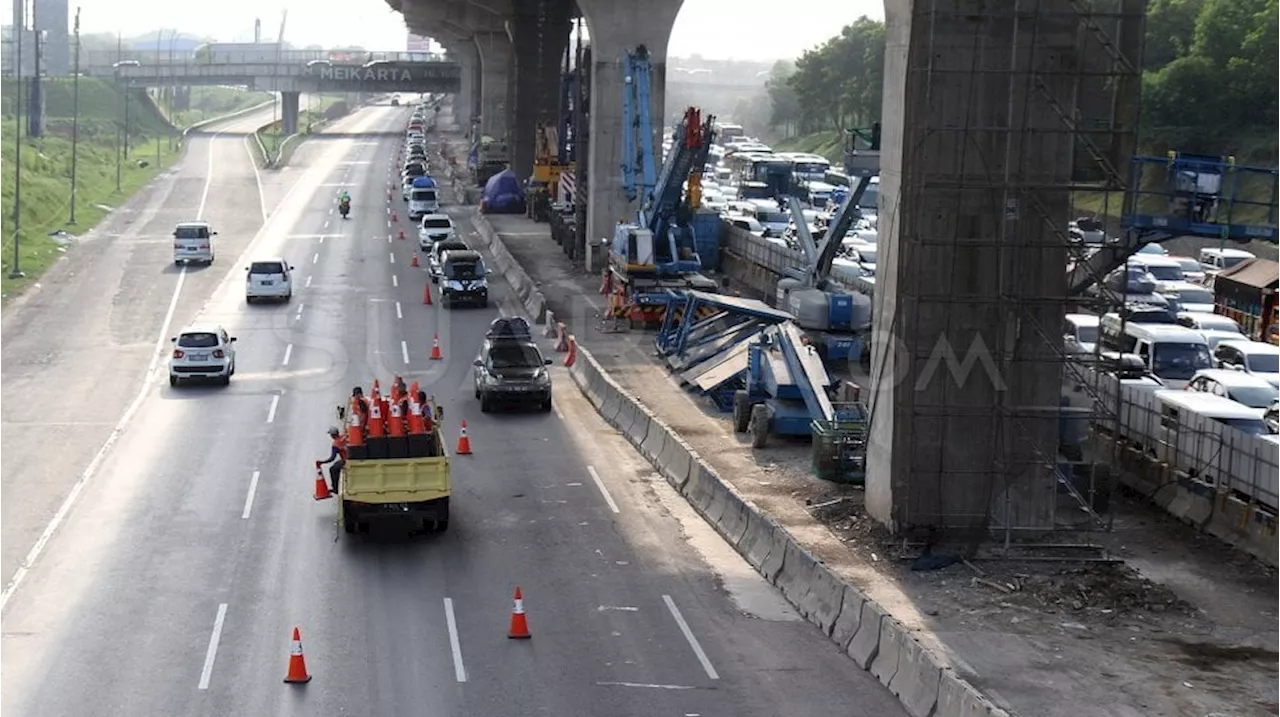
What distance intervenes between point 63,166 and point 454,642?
95.9 meters

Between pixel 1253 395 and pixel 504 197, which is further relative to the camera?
pixel 504 197

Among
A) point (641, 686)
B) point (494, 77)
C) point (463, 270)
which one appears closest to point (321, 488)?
point (641, 686)

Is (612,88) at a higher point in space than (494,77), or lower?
lower

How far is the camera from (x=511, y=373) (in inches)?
1556

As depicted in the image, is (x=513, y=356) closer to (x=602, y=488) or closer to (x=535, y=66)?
(x=602, y=488)

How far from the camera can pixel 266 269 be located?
57188mm

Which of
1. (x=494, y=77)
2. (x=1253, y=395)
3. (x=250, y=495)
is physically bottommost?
(x=250, y=495)

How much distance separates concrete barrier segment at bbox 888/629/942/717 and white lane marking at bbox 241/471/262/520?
41.0 feet

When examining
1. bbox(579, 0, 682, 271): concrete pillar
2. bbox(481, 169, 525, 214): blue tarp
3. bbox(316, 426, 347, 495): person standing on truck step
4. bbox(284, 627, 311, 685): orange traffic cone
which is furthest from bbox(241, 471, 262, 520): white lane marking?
bbox(481, 169, 525, 214): blue tarp

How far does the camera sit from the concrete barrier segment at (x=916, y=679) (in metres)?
19.7

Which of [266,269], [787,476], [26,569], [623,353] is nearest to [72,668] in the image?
[26,569]

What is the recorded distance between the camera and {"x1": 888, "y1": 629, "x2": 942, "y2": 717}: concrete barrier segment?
19719 mm

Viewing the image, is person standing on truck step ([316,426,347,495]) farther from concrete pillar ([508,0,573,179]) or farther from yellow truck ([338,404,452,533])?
concrete pillar ([508,0,573,179])

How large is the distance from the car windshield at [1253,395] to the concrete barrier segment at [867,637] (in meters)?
16.4
